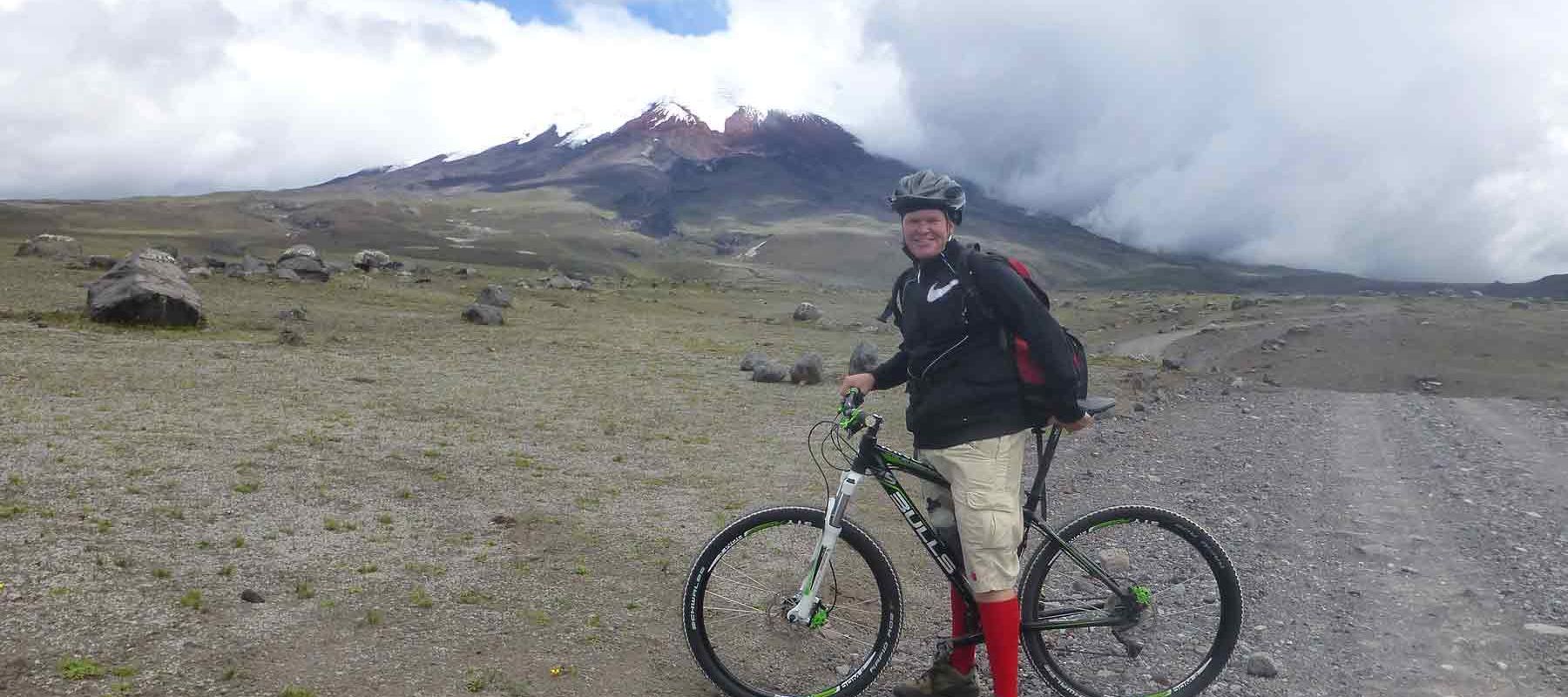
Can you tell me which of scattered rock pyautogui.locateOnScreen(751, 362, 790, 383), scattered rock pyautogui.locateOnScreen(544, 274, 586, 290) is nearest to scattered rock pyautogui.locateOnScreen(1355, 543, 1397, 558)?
scattered rock pyautogui.locateOnScreen(751, 362, 790, 383)

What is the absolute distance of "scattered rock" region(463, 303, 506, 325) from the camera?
26344mm

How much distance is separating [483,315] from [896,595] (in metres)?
24.0

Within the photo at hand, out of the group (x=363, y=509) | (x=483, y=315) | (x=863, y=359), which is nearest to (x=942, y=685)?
(x=363, y=509)

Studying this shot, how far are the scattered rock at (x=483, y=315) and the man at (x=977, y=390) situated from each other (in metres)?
24.0

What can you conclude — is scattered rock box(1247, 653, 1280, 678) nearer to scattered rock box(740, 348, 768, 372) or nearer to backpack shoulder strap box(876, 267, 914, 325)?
backpack shoulder strap box(876, 267, 914, 325)

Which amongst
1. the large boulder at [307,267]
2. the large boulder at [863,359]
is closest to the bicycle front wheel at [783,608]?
the large boulder at [863,359]

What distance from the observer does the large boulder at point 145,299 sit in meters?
18.8

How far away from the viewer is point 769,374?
18.9 meters

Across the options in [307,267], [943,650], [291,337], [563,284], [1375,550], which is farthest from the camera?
[563,284]

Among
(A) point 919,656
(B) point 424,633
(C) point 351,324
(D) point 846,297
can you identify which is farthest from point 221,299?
(D) point 846,297

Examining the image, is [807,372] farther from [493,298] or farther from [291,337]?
[493,298]

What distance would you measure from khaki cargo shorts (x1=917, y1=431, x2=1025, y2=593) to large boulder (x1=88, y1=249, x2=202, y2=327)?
808 inches

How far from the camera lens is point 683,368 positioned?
20.4 metres

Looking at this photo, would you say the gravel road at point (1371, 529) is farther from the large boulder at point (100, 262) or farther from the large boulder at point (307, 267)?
the large boulder at point (100, 262)
